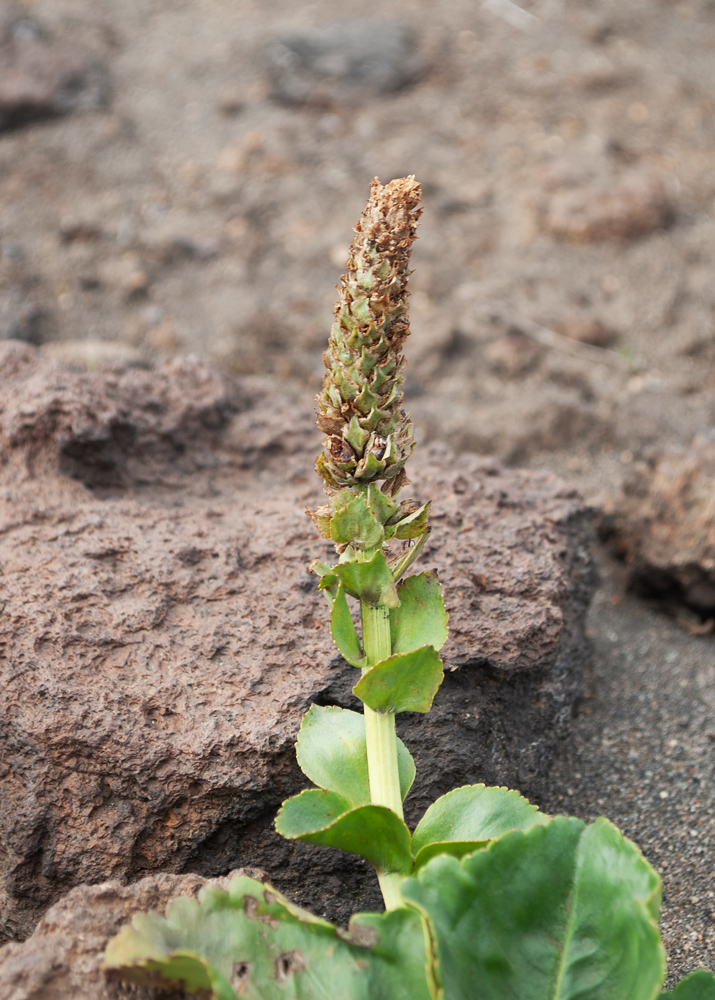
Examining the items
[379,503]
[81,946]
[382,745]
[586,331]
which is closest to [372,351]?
[379,503]

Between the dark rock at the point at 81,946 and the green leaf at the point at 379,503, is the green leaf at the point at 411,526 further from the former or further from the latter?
the dark rock at the point at 81,946

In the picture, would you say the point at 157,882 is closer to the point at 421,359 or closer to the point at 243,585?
the point at 243,585

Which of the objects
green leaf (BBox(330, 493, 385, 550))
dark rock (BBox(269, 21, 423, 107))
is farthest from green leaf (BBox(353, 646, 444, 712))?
dark rock (BBox(269, 21, 423, 107))

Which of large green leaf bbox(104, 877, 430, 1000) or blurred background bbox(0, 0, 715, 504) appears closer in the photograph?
large green leaf bbox(104, 877, 430, 1000)

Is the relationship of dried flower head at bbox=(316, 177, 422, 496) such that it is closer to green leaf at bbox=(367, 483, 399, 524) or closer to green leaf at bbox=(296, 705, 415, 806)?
green leaf at bbox=(367, 483, 399, 524)

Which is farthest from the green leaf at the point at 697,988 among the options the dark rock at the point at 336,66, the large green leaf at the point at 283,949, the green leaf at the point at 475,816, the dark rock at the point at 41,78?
the dark rock at the point at 41,78

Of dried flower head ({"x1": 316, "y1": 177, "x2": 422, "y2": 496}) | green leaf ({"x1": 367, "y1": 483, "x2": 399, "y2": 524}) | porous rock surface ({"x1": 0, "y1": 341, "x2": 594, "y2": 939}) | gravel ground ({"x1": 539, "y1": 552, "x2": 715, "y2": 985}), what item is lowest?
gravel ground ({"x1": 539, "y1": 552, "x2": 715, "y2": 985})

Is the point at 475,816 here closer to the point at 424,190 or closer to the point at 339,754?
the point at 339,754

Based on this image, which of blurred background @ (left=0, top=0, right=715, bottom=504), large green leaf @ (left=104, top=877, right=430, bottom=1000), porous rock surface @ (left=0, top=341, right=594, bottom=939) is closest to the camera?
large green leaf @ (left=104, top=877, right=430, bottom=1000)
